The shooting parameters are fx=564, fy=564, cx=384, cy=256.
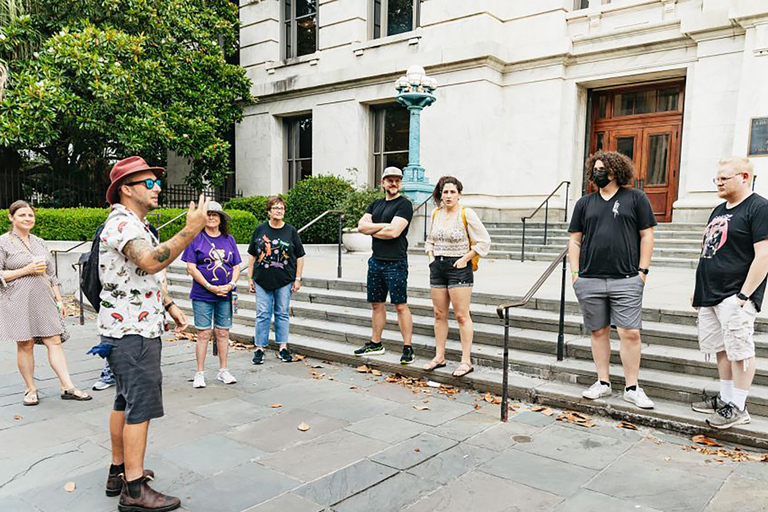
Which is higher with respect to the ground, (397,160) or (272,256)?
(397,160)

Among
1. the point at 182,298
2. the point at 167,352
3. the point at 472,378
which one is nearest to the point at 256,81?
the point at 182,298

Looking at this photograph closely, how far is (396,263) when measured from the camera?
603 cm

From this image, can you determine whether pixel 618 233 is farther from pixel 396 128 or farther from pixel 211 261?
pixel 396 128

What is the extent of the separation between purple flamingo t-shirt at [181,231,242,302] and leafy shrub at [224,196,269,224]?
36.0ft

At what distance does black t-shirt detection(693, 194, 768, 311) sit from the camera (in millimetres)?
4070

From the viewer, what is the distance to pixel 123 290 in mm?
3244

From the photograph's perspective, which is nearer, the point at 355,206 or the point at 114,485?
the point at 114,485

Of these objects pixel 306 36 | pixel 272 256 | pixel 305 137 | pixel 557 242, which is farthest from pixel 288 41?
pixel 272 256

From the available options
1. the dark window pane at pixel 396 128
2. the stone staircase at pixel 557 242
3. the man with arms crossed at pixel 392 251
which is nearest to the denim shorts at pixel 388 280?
the man with arms crossed at pixel 392 251

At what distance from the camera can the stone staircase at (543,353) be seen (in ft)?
15.1

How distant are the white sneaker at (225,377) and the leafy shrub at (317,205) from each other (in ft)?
28.2

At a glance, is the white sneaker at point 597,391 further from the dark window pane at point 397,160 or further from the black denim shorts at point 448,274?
the dark window pane at point 397,160

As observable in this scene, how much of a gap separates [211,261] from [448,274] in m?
2.36

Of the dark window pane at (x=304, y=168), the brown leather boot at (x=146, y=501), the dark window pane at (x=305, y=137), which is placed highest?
the dark window pane at (x=305, y=137)
